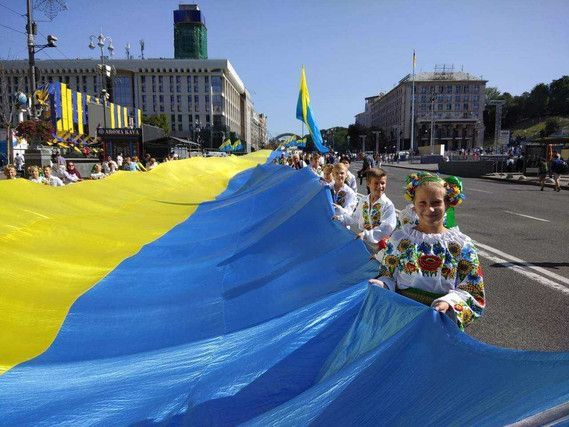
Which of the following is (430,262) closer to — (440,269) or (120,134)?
(440,269)

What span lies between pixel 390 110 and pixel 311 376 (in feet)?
556

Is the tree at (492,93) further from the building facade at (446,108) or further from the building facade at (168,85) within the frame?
the building facade at (168,85)

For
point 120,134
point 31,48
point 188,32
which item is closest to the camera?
point 31,48

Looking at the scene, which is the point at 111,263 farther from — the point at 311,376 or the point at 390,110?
the point at 390,110

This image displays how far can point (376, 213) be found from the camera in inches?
204

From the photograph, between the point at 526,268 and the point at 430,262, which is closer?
the point at 430,262

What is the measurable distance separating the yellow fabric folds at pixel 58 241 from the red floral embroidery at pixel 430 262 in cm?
290

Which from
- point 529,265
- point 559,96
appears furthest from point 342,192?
point 559,96

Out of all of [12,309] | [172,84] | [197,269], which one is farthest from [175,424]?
[172,84]

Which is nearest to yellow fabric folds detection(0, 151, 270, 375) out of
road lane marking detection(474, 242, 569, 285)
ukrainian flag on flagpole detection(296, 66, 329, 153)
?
ukrainian flag on flagpole detection(296, 66, 329, 153)

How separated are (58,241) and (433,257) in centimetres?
482

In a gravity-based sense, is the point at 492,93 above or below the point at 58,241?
above

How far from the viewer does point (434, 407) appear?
1.80 meters

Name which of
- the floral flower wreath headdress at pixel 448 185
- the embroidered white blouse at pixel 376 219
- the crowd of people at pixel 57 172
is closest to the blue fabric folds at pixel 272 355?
the embroidered white blouse at pixel 376 219
